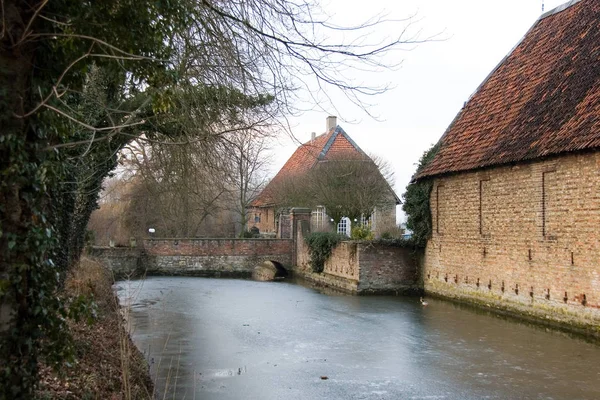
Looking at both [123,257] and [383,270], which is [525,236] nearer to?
[383,270]

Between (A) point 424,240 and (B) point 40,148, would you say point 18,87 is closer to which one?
(B) point 40,148

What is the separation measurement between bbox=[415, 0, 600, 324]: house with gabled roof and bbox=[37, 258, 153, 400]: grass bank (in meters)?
9.86

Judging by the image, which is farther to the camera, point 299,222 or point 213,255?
point 213,255

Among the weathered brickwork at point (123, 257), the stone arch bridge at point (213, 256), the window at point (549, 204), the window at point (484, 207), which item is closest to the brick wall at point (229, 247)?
the stone arch bridge at point (213, 256)

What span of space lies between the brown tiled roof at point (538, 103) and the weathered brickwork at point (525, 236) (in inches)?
18.7

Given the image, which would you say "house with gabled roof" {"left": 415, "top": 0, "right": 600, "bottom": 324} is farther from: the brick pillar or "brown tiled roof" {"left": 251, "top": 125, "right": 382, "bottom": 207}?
the brick pillar

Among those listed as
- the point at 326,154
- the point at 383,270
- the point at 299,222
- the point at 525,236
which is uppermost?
the point at 326,154

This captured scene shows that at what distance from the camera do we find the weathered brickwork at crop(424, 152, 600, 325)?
502 inches

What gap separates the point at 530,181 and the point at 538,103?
2341 mm

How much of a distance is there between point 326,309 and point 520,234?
233 inches

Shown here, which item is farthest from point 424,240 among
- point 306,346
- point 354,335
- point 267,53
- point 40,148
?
point 40,148

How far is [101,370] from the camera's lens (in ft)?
22.6

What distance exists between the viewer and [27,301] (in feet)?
13.5

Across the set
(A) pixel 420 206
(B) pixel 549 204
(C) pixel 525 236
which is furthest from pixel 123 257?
(B) pixel 549 204
